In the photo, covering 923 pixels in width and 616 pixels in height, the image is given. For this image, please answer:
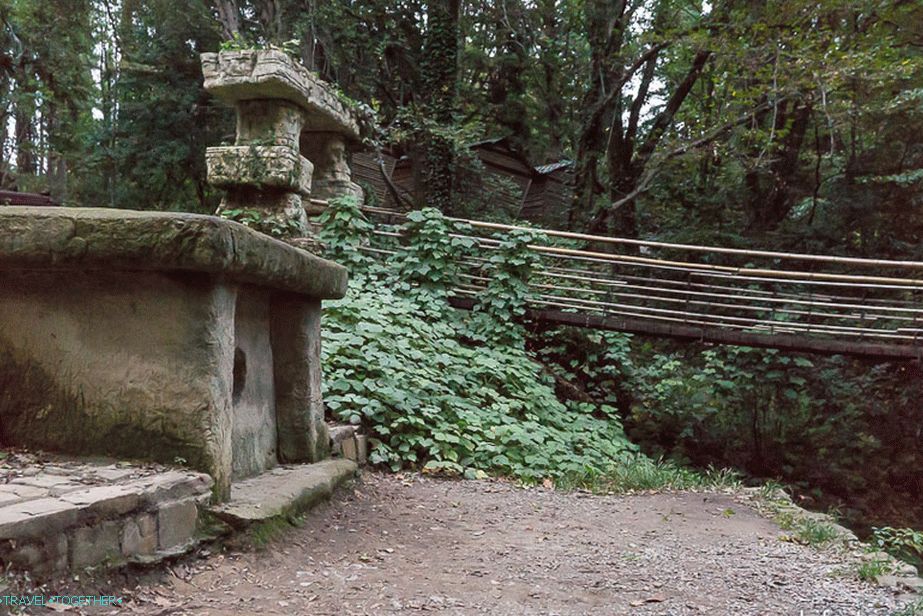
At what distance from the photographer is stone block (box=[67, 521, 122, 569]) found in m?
1.77

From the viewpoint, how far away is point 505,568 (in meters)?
2.72

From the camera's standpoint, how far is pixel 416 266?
7.29 meters

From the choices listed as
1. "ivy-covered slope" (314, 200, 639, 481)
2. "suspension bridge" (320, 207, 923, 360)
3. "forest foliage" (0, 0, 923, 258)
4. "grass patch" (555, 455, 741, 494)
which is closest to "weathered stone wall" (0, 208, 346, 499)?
"ivy-covered slope" (314, 200, 639, 481)

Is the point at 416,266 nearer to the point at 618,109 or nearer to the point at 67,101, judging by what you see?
the point at 618,109

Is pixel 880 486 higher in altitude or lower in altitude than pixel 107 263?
lower

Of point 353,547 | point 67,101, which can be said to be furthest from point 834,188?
point 67,101

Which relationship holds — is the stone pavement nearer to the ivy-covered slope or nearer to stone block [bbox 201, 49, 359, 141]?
the ivy-covered slope

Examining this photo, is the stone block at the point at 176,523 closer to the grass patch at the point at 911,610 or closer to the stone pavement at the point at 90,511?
the stone pavement at the point at 90,511

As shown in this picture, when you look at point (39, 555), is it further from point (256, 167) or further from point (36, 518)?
point (256, 167)

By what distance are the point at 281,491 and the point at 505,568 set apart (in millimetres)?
947

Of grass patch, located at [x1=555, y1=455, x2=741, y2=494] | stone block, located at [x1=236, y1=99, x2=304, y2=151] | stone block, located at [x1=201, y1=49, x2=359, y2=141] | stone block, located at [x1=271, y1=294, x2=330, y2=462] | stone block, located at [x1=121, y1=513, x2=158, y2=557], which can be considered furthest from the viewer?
stone block, located at [x1=236, y1=99, x2=304, y2=151]

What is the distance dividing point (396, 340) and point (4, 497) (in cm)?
391

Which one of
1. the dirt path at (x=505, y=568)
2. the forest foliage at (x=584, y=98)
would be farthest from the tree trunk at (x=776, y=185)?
the dirt path at (x=505, y=568)

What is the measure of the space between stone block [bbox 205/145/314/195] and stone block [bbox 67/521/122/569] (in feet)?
17.1
